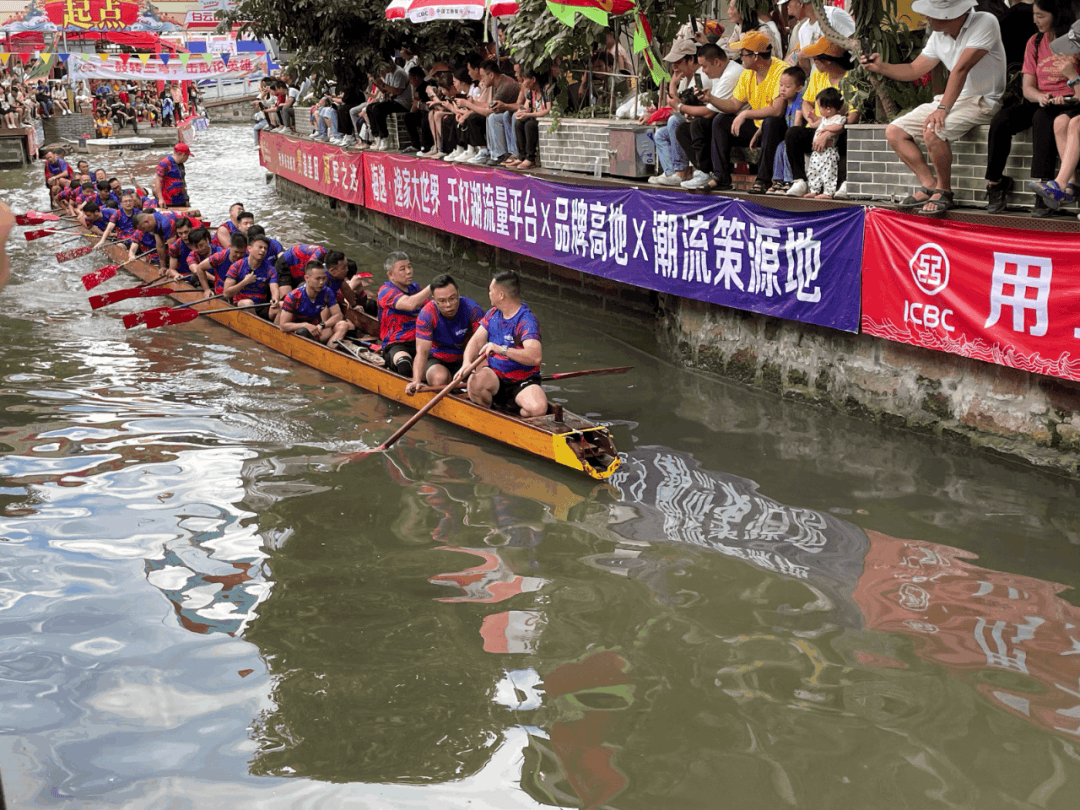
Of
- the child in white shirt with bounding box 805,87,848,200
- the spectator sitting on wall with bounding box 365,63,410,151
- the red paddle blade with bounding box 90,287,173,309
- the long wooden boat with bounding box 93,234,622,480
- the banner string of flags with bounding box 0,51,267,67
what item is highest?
the banner string of flags with bounding box 0,51,267,67

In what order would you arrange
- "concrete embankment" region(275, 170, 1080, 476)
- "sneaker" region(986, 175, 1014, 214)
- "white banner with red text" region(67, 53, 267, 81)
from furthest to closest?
"white banner with red text" region(67, 53, 267, 81), "sneaker" region(986, 175, 1014, 214), "concrete embankment" region(275, 170, 1080, 476)

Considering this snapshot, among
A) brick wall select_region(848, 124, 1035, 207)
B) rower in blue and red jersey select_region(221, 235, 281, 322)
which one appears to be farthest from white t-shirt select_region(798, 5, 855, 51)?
rower in blue and red jersey select_region(221, 235, 281, 322)

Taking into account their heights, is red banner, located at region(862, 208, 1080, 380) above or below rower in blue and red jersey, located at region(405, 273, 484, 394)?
above

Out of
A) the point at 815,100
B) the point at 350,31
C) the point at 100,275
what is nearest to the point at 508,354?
the point at 815,100

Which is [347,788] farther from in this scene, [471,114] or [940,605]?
[471,114]

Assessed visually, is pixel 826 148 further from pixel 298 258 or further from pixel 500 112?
pixel 500 112

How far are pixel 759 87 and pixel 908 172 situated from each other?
99.2 inches

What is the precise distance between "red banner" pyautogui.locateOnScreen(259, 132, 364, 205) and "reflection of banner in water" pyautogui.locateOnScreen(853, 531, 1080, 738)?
16.4 meters

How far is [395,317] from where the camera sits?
10.6m

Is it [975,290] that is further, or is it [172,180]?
[172,180]

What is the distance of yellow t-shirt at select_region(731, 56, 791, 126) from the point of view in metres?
10.5

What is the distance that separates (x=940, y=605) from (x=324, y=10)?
697 inches

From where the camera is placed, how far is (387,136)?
66.1 feet

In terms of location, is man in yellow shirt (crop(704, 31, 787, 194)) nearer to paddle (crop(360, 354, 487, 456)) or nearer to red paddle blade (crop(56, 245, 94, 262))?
paddle (crop(360, 354, 487, 456))
